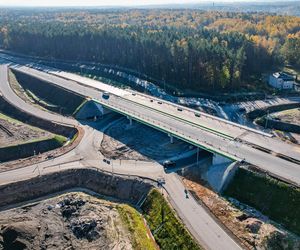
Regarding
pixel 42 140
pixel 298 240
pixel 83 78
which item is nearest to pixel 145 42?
pixel 83 78

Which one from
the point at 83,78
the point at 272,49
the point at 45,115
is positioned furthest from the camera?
the point at 272,49

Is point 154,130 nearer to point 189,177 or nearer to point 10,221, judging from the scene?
point 189,177

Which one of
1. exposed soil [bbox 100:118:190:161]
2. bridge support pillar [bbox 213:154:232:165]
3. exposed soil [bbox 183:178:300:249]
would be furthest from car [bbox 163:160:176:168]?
exposed soil [bbox 183:178:300:249]

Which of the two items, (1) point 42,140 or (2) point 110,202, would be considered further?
(1) point 42,140

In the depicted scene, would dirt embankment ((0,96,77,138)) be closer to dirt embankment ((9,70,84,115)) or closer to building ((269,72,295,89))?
dirt embankment ((9,70,84,115))

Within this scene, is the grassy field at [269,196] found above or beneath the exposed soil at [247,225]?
above

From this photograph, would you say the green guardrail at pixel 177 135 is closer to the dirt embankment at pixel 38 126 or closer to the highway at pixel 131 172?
the highway at pixel 131 172

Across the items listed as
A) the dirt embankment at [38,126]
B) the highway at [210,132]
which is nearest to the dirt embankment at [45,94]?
the highway at [210,132]
